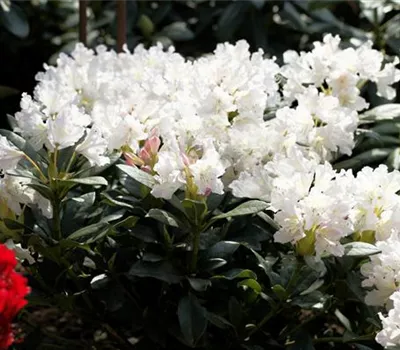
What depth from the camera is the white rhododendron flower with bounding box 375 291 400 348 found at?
5.48 feet


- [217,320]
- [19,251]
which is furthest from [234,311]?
[19,251]

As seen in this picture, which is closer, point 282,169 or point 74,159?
point 282,169

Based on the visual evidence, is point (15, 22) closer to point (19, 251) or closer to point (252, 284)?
point (19, 251)

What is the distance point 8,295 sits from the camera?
1516 millimetres

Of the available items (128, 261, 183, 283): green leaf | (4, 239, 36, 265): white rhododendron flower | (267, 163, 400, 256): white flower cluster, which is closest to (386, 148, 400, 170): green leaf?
(267, 163, 400, 256): white flower cluster

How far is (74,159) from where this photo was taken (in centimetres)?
196

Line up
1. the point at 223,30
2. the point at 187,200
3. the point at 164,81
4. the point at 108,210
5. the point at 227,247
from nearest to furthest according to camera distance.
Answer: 1. the point at 187,200
2. the point at 227,247
3. the point at 108,210
4. the point at 164,81
5. the point at 223,30

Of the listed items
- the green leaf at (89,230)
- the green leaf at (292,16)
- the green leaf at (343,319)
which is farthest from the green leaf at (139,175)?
the green leaf at (292,16)

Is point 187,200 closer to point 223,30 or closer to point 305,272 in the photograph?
point 305,272

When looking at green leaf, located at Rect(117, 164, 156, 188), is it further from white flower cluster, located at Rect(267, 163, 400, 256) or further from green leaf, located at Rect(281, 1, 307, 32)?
green leaf, located at Rect(281, 1, 307, 32)

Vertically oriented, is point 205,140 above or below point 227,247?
above

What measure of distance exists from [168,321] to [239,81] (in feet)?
1.78

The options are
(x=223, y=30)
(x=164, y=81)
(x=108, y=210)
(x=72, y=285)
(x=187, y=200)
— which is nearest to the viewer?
(x=187, y=200)

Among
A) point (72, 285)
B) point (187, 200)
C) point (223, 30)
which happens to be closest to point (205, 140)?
point (187, 200)
